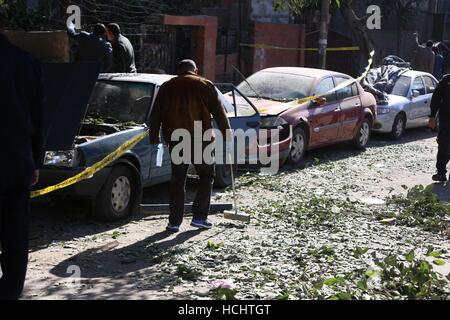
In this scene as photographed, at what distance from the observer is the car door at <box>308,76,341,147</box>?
40.8 feet

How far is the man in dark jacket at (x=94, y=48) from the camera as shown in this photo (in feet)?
34.5

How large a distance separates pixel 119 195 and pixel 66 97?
1.28 meters

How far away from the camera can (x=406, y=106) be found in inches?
638

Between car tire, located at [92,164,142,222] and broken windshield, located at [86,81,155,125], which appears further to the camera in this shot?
broken windshield, located at [86,81,155,125]

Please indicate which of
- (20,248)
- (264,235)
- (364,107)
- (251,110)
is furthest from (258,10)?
(20,248)

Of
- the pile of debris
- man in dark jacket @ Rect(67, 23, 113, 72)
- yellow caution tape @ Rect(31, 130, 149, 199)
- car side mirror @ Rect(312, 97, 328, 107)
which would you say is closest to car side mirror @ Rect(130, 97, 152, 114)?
yellow caution tape @ Rect(31, 130, 149, 199)

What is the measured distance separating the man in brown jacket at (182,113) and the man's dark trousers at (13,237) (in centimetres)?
274

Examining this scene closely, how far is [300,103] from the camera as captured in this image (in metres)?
12.2

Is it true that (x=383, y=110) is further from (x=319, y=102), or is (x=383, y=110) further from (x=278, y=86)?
(x=278, y=86)

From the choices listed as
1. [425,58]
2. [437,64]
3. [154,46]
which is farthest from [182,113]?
[437,64]

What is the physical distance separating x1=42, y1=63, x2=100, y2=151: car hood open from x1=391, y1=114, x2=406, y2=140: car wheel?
990 centimetres

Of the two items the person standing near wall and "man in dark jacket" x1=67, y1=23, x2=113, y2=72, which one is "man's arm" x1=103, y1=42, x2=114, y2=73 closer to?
"man in dark jacket" x1=67, y1=23, x2=113, y2=72

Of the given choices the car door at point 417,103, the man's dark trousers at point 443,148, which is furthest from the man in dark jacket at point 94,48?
the car door at point 417,103

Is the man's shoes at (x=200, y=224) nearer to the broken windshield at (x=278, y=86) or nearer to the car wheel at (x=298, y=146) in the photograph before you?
the car wheel at (x=298, y=146)
